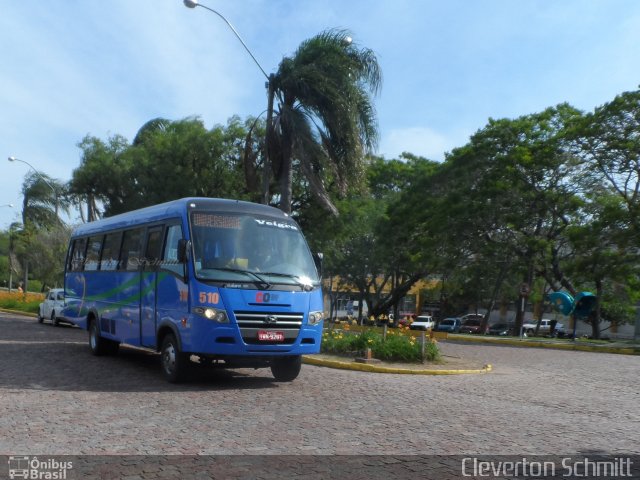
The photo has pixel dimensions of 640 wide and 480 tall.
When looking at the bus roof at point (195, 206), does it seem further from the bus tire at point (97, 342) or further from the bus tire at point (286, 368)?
the bus tire at point (97, 342)

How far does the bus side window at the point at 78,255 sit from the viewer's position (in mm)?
15404

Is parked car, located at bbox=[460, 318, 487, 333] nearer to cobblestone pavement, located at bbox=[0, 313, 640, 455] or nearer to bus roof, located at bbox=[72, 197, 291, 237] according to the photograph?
cobblestone pavement, located at bbox=[0, 313, 640, 455]

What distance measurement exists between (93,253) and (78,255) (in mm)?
1461

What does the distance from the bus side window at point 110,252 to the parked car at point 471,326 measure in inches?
1546

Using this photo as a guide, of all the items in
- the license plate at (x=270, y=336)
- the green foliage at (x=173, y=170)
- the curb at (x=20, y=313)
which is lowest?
the curb at (x=20, y=313)

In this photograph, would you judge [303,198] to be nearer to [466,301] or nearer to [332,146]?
[332,146]

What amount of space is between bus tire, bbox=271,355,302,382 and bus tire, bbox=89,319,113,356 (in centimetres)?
471

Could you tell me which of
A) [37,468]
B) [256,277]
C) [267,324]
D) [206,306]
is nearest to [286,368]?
[267,324]

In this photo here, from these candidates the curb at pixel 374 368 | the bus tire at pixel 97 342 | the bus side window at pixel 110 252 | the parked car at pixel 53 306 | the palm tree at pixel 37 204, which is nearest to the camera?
the bus side window at pixel 110 252

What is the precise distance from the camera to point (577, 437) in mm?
7156

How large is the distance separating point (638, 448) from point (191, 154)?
2175 centimetres

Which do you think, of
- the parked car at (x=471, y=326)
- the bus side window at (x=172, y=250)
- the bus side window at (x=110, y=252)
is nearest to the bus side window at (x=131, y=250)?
the bus side window at (x=110, y=252)

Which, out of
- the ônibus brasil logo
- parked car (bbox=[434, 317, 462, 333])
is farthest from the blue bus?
parked car (bbox=[434, 317, 462, 333])

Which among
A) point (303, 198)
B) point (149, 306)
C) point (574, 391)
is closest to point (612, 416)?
point (574, 391)
